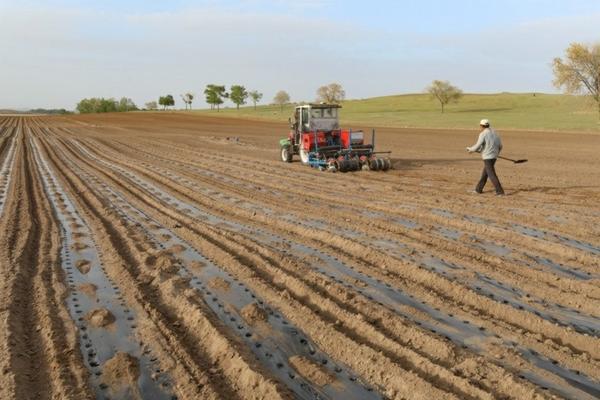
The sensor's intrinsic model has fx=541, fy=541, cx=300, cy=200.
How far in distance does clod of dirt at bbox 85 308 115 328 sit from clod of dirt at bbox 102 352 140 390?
2.29ft

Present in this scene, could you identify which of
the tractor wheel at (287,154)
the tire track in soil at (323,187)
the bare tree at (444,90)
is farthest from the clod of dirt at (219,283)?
the bare tree at (444,90)

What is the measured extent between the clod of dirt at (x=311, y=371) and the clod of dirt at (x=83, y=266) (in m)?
3.24

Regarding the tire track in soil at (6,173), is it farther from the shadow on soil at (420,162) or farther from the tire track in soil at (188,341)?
the shadow on soil at (420,162)

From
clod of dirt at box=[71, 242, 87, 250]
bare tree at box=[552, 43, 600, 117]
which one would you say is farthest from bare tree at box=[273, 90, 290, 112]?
clod of dirt at box=[71, 242, 87, 250]

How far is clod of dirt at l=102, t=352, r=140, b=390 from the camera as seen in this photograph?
3633mm

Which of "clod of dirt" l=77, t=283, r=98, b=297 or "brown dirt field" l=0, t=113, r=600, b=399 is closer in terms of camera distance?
"brown dirt field" l=0, t=113, r=600, b=399

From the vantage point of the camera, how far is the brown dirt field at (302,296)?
3.64 meters

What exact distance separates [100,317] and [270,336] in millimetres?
1543

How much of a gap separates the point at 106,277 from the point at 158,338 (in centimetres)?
189

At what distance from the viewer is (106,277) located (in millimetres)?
5895

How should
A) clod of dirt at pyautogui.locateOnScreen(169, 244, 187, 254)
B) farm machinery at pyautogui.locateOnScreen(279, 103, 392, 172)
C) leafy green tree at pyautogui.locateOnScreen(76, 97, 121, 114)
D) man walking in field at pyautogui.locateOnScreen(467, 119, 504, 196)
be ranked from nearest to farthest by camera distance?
clod of dirt at pyautogui.locateOnScreen(169, 244, 187, 254) < man walking in field at pyautogui.locateOnScreen(467, 119, 504, 196) < farm machinery at pyautogui.locateOnScreen(279, 103, 392, 172) < leafy green tree at pyautogui.locateOnScreen(76, 97, 121, 114)

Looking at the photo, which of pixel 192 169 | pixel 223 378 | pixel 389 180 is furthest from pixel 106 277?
pixel 192 169

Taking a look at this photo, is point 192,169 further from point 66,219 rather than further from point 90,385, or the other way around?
point 90,385

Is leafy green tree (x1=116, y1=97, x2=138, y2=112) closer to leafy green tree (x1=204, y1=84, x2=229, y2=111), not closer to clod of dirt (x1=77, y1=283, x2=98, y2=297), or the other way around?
leafy green tree (x1=204, y1=84, x2=229, y2=111)
